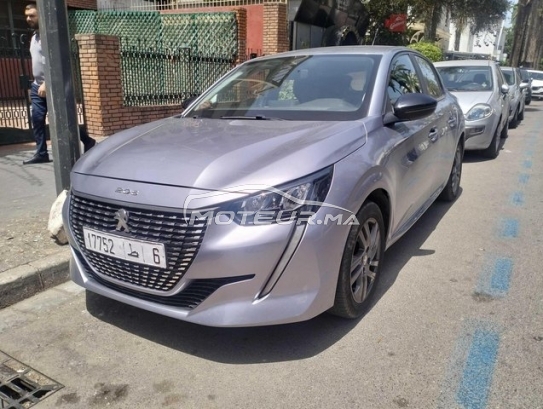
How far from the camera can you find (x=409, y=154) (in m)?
3.61

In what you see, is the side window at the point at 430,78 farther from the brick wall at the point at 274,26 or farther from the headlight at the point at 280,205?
the brick wall at the point at 274,26

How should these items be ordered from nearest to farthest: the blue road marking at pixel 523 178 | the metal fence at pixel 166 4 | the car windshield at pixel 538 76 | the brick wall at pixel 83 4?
the blue road marking at pixel 523 178
the metal fence at pixel 166 4
the brick wall at pixel 83 4
the car windshield at pixel 538 76

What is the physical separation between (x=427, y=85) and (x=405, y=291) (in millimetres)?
2184

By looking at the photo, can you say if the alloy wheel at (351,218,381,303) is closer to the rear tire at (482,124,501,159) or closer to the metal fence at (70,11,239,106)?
the rear tire at (482,124,501,159)

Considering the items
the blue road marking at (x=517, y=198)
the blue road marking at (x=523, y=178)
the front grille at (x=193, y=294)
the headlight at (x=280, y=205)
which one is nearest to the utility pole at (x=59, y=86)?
the front grille at (x=193, y=294)

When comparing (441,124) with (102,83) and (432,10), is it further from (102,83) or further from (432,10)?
(432,10)

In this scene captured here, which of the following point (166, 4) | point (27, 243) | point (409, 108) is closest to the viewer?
point (409, 108)

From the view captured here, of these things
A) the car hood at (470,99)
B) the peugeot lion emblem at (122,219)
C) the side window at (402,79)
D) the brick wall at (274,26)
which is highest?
the brick wall at (274,26)

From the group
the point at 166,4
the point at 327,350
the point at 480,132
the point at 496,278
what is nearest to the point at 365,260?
the point at 327,350

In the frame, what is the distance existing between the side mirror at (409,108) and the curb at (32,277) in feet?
8.44

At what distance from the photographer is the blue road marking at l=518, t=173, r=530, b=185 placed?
6.79 metres

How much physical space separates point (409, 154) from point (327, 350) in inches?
62.5

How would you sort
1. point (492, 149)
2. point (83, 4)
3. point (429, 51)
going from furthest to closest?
point (429, 51), point (83, 4), point (492, 149)

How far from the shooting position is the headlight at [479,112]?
306 inches
